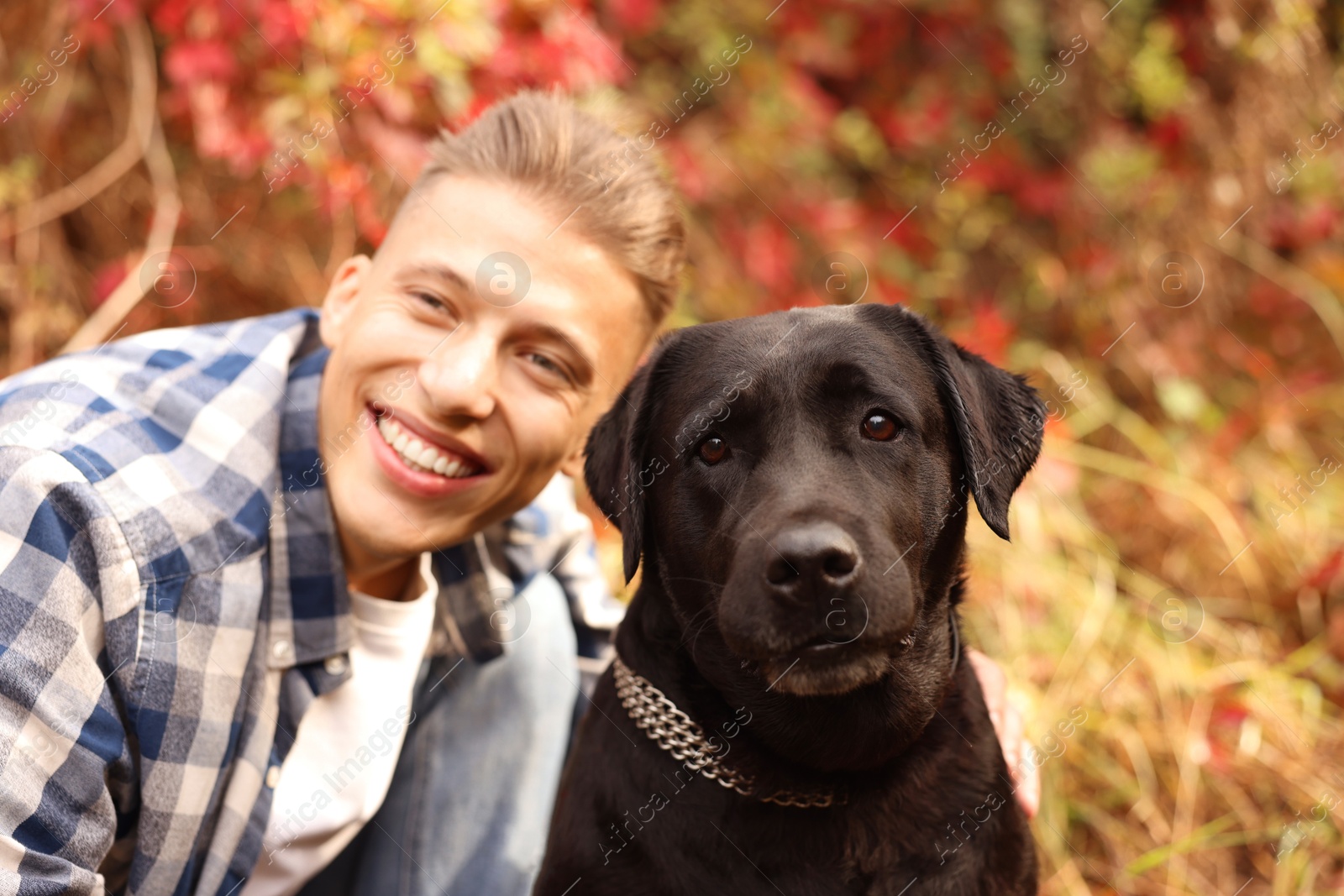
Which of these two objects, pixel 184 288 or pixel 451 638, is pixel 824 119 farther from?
pixel 451 638

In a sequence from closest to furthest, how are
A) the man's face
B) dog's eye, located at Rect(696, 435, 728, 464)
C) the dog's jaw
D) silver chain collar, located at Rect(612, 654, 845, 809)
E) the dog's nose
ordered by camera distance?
the dog's nose → the dog's jaw → silver chain collar, located at Rect(612, 654, 845, 809) → dog's eye, located at Rect(696, 435, 728, 464) → the man's face

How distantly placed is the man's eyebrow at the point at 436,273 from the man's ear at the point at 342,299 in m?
0.25

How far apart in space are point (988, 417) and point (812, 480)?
542 mm

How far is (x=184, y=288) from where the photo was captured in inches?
177

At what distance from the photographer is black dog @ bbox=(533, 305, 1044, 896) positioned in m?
1.81

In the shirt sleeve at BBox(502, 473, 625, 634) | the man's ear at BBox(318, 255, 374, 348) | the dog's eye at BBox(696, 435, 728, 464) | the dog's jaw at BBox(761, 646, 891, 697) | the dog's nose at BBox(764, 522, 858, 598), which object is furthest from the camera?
the shirt sleeve at BBox(502, 473, 625, 634)

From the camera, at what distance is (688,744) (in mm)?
1958

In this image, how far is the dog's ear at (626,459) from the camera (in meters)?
2.11

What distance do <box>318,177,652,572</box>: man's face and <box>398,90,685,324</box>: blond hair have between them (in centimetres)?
6

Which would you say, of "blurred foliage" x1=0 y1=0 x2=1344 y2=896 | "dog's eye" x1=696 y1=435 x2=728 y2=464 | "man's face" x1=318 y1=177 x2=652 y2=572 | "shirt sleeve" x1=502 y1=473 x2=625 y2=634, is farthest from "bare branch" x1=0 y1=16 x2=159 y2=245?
"dog's eye" x1=696 y1=435 x2=728 y2=464

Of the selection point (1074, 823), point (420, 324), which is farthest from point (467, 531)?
point (1074, 823)

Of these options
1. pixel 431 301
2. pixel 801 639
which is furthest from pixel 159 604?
pixel 801 639

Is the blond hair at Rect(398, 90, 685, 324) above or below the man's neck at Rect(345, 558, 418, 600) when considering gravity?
above

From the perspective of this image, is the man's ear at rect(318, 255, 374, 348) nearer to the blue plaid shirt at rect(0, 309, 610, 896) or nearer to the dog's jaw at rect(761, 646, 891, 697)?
the blue plaid shirt at rect(0, 309, 610, 896)
